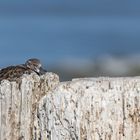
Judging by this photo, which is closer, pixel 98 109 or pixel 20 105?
pixel 98 109

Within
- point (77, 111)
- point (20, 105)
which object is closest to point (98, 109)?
point (77, 111)

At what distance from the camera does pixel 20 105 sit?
4.70 meters

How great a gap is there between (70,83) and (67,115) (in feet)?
0.57

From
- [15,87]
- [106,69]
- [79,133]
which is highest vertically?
[106,69]

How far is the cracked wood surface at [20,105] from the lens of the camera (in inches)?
185

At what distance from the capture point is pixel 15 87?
187 inches

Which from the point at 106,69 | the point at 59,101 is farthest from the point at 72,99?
the point at 106,69

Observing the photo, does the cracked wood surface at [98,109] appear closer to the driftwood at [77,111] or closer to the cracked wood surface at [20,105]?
the driftwood at [77,111]

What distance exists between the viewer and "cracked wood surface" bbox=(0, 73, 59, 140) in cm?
470

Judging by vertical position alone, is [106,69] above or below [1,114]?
above

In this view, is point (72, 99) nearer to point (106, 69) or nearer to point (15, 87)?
point (15, 87)

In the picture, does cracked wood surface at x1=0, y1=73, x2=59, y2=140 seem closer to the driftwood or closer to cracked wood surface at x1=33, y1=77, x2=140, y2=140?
the driftwood

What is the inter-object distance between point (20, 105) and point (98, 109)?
445 millimetres

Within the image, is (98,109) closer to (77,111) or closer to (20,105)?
(77,111)
